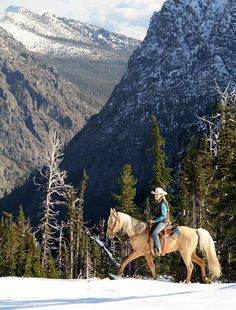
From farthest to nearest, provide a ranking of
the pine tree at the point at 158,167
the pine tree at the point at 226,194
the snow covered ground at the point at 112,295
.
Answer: the pine tree at the point at 158,167, the pine tree at the point at 226,194, the snow covered ground at the point at 112,295

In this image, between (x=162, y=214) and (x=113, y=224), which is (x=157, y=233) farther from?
(x=113, y=224)

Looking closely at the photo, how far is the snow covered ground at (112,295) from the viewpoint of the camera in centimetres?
1064

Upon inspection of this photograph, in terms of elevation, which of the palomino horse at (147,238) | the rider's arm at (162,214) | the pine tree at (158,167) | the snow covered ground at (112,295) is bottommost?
the snow covered ground at (112,295)

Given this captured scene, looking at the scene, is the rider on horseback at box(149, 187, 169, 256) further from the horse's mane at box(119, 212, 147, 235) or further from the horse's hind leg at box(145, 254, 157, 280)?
the horse's mane at box(119, 212, 147, 235)

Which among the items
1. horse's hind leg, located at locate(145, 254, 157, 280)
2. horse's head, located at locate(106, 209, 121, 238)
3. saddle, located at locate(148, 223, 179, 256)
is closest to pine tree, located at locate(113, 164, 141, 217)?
horse's hind leg, located at locate(145, 254, 157, 280)

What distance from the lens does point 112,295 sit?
14250 mm

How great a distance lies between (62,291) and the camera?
1562 cm

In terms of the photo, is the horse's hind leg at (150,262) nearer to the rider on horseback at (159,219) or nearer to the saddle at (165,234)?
the rider on horseback at (159,219)

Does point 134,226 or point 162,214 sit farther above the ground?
point 162,214

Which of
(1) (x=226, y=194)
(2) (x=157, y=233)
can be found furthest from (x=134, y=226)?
(1) (x=226, y=194)

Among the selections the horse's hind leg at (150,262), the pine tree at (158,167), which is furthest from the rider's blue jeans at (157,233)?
the pine tree at (158,167)

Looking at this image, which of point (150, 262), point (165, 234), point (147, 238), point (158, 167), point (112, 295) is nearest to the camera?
point (112, 295)

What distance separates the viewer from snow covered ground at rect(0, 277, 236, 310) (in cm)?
1064

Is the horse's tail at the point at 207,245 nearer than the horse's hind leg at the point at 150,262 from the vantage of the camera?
Yes
